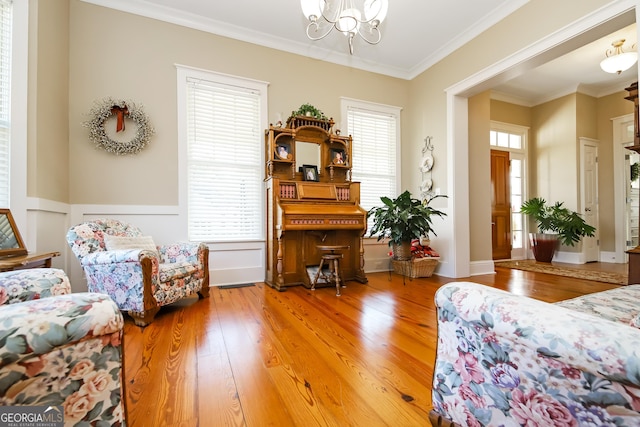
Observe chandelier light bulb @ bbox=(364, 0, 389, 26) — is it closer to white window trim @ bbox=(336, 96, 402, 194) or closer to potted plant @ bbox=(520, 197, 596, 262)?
white window trim @ bbox=(336, 96, 402, 194)

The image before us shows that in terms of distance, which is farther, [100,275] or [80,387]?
[100,275]

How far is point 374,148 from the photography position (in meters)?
4.61

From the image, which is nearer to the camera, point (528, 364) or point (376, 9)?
point (528, 364)

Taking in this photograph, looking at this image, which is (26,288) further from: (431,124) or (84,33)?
(431,124)

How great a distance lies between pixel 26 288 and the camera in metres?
1.20

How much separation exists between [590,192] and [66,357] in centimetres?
768

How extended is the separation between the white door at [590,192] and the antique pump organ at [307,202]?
4.86 m

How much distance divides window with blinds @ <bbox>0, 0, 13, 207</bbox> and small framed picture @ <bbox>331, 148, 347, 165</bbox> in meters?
3.16

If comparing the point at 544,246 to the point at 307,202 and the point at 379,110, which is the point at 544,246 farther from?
the point at 307,202

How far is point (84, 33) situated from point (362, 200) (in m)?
3.95

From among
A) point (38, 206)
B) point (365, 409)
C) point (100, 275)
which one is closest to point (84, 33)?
point (38, 206)

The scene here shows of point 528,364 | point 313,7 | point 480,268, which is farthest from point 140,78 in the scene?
point 480,268

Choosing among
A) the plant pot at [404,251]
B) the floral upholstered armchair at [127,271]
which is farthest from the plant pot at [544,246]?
the floral upholstered armchair at [127,271]

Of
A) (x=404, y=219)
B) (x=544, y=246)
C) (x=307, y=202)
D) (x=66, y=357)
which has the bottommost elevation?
(x=544, y=246)
